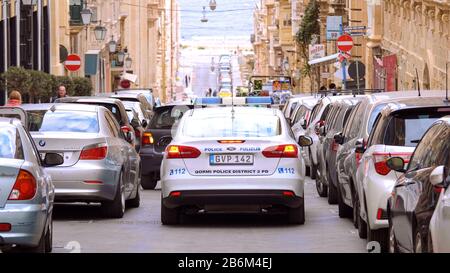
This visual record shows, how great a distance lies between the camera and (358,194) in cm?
1584

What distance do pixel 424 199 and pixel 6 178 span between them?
12.3ft

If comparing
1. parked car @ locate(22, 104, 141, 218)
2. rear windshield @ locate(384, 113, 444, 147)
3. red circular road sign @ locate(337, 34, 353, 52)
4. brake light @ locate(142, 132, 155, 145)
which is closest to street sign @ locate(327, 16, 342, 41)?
red circular road sign @ locate(337, 34, 353, 52)

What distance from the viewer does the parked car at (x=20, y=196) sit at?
12.3 meters

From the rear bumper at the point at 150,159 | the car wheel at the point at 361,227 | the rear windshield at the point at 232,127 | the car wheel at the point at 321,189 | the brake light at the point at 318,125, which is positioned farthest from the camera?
the brake light at the point at 318,125

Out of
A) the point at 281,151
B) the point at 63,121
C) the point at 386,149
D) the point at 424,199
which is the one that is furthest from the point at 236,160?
the point at 424,199

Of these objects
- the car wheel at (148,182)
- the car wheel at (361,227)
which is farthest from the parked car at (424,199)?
the car wheel at (148,182)

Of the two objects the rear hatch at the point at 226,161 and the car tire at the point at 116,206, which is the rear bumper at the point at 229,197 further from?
the car tire at the point at 116,206

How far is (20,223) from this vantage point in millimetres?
12344

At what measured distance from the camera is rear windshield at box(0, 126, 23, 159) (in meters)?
12.8

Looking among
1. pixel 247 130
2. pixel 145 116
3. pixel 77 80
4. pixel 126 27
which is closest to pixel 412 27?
pixel 77 80

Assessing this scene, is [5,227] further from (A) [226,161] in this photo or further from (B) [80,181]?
(B) [80,181]

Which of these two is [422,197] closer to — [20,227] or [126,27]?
[20,227]

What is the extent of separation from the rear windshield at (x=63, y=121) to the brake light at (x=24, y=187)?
19.8 feet
